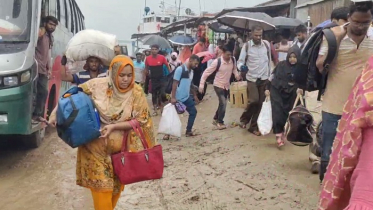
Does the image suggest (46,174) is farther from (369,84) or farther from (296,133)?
(369,84)

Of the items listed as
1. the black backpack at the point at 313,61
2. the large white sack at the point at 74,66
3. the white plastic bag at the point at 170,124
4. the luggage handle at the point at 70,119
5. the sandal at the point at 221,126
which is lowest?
the sandal at the point at 221,126

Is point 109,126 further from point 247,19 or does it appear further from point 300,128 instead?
point 247,19

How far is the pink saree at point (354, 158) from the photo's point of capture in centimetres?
167

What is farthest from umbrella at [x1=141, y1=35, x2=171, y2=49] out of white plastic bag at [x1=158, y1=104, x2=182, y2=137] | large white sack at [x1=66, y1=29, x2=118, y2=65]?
large white sack at [x1=66, y1=29, x2=118, y2=65]

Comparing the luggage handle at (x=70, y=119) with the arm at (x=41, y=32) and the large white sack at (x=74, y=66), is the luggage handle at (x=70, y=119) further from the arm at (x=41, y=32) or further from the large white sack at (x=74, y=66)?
the arm at (x=41, y=32)

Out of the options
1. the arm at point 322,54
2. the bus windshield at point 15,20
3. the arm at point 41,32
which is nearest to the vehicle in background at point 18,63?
the bus windshield at point 15,20

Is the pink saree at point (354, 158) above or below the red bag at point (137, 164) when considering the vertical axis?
above

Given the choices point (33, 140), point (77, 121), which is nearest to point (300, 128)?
point (77, 121)

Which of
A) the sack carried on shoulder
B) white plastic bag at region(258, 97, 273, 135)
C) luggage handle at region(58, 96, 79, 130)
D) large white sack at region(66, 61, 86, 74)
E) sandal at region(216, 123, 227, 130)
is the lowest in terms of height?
sandal at region(216, 123, 227, 130)

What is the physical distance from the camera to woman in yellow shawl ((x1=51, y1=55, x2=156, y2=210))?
12.3ft

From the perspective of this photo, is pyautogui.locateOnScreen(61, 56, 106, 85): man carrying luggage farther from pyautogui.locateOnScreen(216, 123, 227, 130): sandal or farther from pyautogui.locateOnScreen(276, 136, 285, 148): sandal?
pyautogui.locateOnScreen(216, 123, 227, 130): sandal

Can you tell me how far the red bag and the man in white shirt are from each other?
4.83 m

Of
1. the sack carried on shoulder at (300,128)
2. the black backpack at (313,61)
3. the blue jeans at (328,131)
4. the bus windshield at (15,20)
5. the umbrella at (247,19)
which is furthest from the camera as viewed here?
the umbrella at (247,19)

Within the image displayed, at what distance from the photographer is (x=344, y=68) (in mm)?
3926
